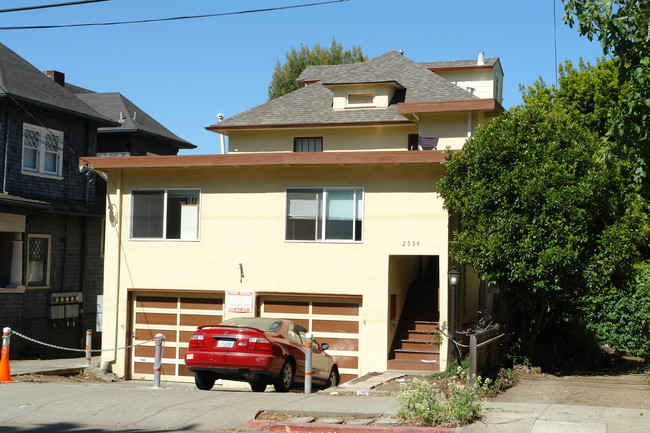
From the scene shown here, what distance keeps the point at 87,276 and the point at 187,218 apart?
980 centimetres

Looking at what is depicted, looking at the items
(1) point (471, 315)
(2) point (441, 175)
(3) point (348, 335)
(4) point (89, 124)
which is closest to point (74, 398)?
(3) point (348, 335)

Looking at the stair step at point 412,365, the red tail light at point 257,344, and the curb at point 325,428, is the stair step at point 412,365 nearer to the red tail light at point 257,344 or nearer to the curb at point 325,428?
the red tail light at point 257,344

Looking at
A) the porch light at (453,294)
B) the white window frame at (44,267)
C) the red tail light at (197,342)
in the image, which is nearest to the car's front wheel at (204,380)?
the red tail light at (197,342)

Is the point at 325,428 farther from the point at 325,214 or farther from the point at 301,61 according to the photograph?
the point at 301,61

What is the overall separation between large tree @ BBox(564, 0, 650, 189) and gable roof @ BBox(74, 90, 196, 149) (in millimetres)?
21425

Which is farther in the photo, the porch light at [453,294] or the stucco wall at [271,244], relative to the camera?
the stucco wall at [271,244]

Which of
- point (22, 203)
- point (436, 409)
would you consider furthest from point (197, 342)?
point (22, 203)

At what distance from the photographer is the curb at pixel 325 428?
10.9m

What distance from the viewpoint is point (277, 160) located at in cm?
2023

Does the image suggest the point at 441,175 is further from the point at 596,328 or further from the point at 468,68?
the point at 468,68

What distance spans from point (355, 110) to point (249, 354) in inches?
575

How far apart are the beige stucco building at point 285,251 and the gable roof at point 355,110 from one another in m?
6.84

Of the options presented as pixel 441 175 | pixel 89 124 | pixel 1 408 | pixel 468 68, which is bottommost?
pixel 1 408

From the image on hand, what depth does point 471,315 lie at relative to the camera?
23.2 metres
